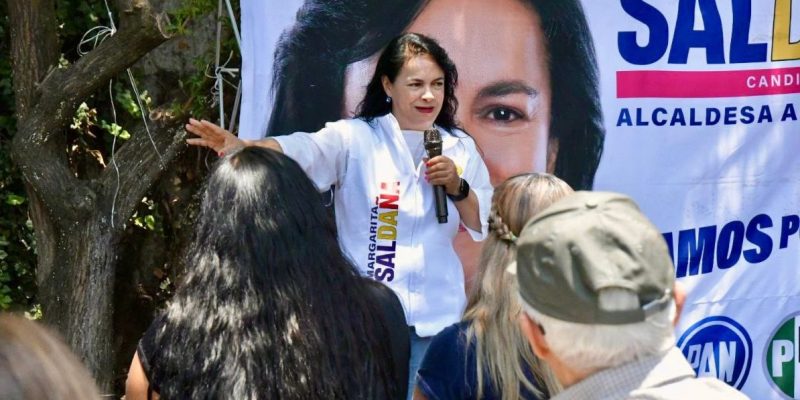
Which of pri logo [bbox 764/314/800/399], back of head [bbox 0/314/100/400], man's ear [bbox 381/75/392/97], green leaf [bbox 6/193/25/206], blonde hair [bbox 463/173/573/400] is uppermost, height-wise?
man's ear [bbox 381/75/392/97]

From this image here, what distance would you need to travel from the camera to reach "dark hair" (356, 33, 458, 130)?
3953 mm

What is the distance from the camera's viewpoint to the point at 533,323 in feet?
5.15

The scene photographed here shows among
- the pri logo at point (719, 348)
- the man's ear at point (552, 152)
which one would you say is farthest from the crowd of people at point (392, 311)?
the pri logo at point (719, 348)

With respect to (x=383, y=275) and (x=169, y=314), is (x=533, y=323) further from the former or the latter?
(x=383, y=275)

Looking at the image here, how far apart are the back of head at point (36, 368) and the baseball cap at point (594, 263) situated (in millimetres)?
621

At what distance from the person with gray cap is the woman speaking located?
216 cm

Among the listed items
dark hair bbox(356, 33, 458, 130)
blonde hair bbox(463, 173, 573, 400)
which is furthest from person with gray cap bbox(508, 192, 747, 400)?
dark hair bbox(356, 33, 458, 130)

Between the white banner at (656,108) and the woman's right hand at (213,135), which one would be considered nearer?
the woman's right hand at (213,135)

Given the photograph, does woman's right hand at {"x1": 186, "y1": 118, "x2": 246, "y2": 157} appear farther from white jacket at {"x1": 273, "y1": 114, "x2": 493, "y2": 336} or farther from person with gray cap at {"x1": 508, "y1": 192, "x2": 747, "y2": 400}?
person with gray cap at {"x1": 508, "y1": 192, "x2": 747, "y2": 400}

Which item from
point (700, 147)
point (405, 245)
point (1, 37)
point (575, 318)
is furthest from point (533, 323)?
point (1, 37)

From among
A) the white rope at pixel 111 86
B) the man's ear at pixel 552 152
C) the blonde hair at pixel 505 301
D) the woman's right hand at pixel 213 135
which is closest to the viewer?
the blonde hair at pixel 505 301

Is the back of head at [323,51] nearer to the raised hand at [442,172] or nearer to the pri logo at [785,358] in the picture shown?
the raised hand at [442,172]

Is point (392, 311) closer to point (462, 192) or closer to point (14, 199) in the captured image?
point (462, 192)

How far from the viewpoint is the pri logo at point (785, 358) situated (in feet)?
15.4
